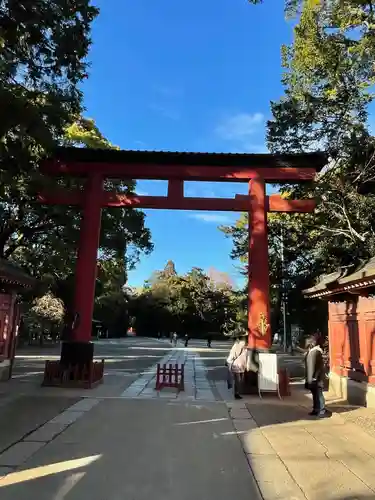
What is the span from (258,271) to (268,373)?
2.53 metres

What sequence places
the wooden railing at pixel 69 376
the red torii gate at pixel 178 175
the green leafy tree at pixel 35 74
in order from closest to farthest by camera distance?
the green leafy tree at pixel 35 74 → the wooden railing at pixel 69 376 → the red torii gate at pixel 178 175

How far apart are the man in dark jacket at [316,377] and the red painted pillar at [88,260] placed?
17.9ft

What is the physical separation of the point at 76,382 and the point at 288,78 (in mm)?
10701

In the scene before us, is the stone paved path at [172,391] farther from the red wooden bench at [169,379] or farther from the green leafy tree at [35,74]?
the green leafy tree at [35,74]

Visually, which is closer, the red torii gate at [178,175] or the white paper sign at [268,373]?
the white paper sign at [268,373]

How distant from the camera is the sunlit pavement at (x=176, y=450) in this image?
4.02 meters

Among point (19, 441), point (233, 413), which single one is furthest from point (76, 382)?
point (19, 441)

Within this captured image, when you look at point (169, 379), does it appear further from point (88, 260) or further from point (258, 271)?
point (88, 260)

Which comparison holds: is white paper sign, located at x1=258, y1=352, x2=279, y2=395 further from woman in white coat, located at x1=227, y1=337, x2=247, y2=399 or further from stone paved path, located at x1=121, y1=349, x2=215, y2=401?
stone paved path, located at x1=121, y1=349, x2=215, y2=401

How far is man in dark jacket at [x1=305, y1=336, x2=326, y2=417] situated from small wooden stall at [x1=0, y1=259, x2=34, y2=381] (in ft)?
22.4

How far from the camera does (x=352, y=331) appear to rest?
32.2 ft

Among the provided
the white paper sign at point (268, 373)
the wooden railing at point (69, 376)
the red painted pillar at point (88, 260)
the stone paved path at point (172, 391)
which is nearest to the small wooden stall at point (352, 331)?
the white paper sign at point (268, 373)

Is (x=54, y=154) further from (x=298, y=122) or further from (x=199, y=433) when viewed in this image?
(x=199, y=433)

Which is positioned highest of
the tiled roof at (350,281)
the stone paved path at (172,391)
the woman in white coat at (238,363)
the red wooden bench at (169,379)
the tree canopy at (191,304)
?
the tree canopy at (191,304)
